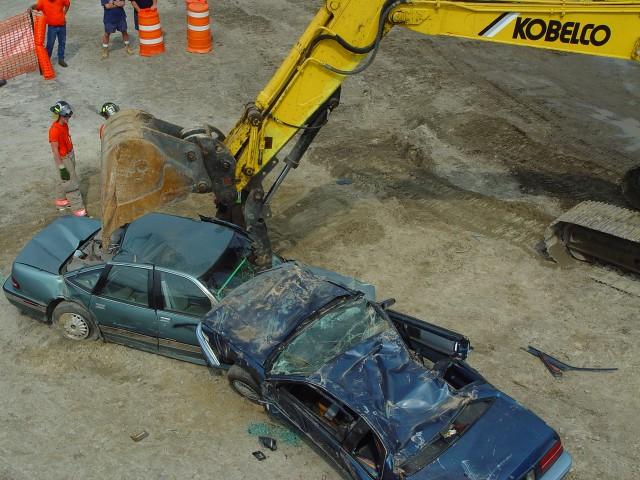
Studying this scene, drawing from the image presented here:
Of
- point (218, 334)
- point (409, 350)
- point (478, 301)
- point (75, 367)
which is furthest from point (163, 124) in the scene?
point (478, 301)

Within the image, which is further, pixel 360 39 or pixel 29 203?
pixel 29 203

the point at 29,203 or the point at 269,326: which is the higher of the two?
the point at 269,326

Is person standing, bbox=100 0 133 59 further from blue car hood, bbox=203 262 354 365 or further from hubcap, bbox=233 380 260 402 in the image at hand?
hubcap, bbox=233 380 260 402

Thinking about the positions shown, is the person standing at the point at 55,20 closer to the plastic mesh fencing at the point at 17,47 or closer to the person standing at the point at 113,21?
the plastic mesh fencing at the point at 17,47

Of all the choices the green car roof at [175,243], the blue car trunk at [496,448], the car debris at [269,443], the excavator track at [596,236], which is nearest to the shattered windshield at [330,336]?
the car debris at [269,443]

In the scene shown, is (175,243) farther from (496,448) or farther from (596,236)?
(596,236)

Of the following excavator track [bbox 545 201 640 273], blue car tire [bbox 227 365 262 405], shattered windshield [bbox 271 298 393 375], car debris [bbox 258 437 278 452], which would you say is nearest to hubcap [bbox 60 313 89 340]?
blue car tire [bbox 227 365 262 405]

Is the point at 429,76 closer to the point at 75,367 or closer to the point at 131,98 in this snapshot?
the point at 131,98

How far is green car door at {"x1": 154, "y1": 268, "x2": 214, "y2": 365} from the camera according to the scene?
30.0 ft

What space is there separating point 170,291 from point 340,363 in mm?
2488

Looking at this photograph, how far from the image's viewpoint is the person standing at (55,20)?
17.1 m

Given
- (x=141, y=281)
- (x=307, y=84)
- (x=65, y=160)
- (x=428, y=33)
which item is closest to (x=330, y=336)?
(x=141, y=281)

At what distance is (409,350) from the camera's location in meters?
8.39

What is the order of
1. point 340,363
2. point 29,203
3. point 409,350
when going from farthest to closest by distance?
point 29,203 < point 409,350 < point 340,363
